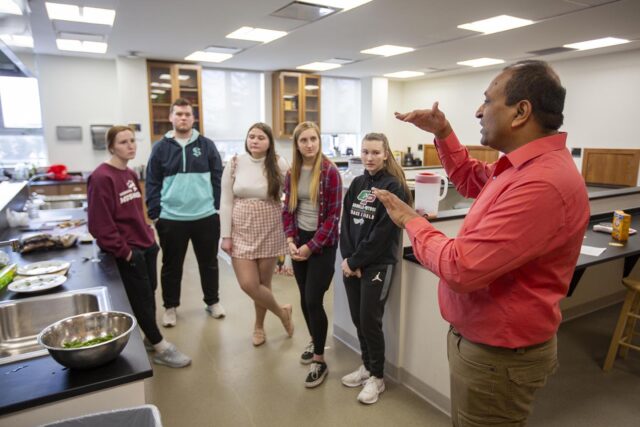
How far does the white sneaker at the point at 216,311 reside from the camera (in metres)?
3.37

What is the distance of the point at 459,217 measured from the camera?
8.26ft

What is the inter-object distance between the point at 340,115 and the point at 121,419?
810cm

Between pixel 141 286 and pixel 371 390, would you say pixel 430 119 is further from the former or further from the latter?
pixel 141 286

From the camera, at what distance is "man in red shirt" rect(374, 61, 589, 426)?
98cm

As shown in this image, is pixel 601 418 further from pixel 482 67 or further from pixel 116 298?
pixel 482 67

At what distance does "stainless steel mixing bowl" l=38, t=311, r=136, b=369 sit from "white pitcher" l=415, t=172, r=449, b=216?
4.76 ft

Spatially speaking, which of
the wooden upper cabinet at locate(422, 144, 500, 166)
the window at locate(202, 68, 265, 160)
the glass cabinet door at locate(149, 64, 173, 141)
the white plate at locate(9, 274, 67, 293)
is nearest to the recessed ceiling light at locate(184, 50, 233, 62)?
the glass cabinet door at locate(149, 64, 173, 141)

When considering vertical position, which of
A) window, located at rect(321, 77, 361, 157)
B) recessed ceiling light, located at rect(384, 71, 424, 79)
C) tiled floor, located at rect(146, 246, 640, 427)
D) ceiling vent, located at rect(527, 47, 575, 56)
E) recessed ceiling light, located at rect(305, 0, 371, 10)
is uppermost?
recessed ceiling light, located at rect(384, 71, 424, 79)

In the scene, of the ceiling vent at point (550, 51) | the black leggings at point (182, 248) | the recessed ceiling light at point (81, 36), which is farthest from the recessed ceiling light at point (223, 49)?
the ceiling vent at point (550, 51)

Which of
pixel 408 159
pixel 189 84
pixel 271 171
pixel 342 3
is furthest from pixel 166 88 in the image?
pixel 408 159

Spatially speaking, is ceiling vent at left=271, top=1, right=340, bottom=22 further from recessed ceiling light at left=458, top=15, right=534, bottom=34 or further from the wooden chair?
the wooden chair

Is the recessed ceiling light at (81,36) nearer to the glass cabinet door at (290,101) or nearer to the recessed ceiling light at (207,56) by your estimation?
the recessed ceiling light at (207,56)

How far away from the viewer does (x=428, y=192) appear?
2215mm

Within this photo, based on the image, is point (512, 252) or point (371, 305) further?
point (371, 305)
